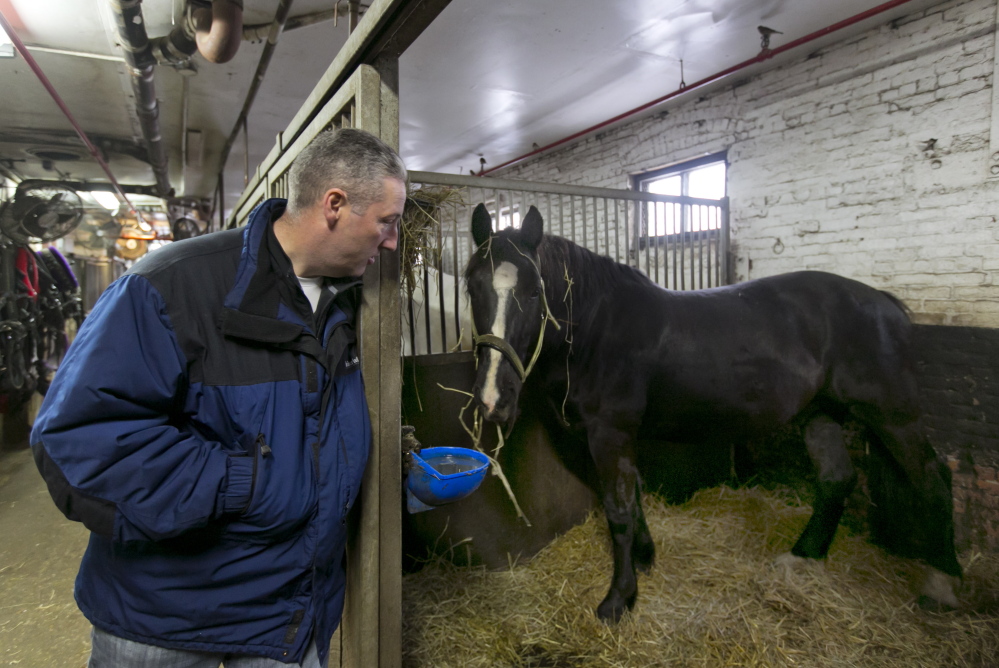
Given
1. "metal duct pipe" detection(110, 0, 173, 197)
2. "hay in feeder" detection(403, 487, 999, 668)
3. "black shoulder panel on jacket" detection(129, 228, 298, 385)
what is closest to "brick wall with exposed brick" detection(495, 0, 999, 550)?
"hay in feeder" detection(403, 487, 999, 668)

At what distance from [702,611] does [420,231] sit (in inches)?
83.7

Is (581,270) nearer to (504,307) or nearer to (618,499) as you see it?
→ (504,307)

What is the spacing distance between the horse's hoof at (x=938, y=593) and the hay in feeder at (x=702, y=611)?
0.16 feet

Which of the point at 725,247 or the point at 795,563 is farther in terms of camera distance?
the point at 725,247

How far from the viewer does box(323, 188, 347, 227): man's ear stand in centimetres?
105

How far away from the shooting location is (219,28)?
266cm

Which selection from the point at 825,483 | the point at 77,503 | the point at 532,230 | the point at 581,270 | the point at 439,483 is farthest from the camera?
the point at 825,483

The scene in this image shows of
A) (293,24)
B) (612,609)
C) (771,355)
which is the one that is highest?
(293,24)

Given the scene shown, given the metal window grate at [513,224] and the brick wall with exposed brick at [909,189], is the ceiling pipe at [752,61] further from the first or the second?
the metal window grate at [513,224]

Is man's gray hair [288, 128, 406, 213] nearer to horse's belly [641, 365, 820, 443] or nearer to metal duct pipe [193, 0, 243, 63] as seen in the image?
horse's belly [641, 365, 820, 443]

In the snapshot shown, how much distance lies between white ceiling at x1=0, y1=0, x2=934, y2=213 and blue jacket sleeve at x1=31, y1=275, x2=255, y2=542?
3.04 m

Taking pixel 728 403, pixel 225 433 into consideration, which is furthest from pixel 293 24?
pixel 728 403

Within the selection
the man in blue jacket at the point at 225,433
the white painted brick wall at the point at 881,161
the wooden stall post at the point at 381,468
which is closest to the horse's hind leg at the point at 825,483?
the white painted brick wall at the point at 881,161

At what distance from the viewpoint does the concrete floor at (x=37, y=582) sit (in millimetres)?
2238
